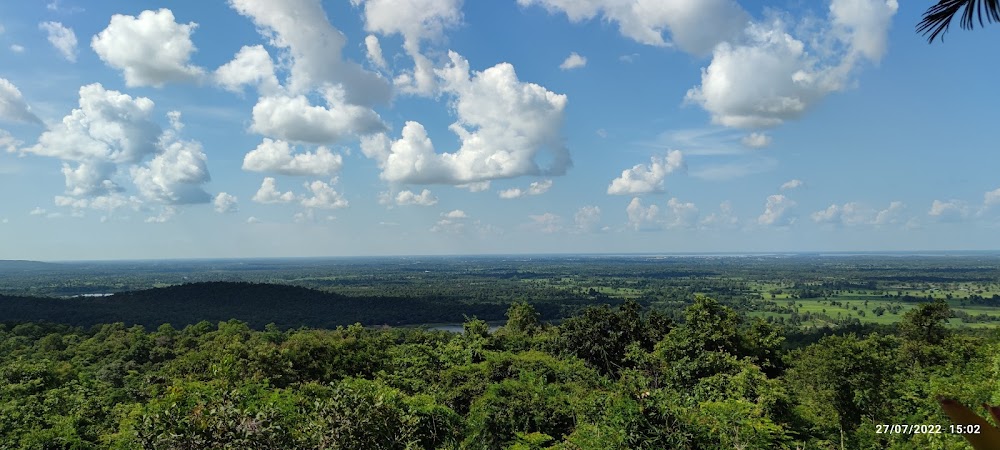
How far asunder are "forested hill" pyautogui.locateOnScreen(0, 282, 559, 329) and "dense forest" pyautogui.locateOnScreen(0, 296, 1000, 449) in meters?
63.7

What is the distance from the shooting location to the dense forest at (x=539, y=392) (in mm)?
14742

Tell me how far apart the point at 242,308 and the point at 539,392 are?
127m

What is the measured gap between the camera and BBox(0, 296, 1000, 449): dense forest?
1474 centimetres

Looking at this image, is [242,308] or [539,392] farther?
[242,308]

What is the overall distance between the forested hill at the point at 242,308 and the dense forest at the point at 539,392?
63.7 m

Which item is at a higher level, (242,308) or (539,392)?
(539,392)

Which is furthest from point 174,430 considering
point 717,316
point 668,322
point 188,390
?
point 668,322

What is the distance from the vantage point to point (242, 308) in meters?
131

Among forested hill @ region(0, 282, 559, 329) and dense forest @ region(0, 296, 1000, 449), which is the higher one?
dense forest @ region(0, 296, 1000, 449)

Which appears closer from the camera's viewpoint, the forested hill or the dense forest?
the dense forest

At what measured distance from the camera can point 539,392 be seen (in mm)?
24000

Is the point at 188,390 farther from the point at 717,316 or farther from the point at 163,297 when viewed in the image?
the point at 163,297

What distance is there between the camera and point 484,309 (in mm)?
140000

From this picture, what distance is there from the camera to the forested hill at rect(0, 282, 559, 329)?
355 feet
